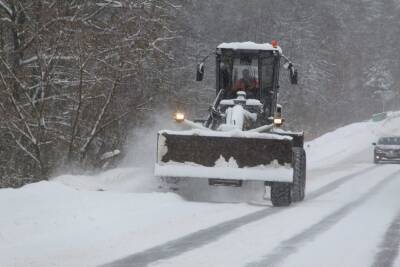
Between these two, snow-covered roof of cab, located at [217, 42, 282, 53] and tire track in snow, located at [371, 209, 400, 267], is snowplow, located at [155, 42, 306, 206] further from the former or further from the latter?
tire track in snow, located at [371, 209, 400, 267]

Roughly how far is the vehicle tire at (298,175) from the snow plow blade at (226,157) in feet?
3.15

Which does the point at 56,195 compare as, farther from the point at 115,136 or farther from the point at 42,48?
the point at 115,136

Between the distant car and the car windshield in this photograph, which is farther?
the car windshield

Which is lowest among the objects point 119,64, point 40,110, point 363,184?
point 363,184

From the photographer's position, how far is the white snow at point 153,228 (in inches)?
272

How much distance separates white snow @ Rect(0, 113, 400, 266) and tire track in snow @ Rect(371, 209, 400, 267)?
0.11 meters

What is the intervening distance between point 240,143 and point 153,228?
3477mm

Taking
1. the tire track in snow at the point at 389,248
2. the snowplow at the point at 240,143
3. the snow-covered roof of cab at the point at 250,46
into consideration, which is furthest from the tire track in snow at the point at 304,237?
the snow-covered roof of cab at the point at 250,46

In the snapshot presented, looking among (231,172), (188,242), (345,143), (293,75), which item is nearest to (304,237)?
(188,242)

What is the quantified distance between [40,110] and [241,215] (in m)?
6.88

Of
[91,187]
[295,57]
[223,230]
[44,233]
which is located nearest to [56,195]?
[44,233]

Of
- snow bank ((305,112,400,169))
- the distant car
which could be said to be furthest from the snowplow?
the distant car

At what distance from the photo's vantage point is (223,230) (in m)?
8.80

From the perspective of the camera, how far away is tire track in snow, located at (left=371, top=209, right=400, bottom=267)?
7.02 m
